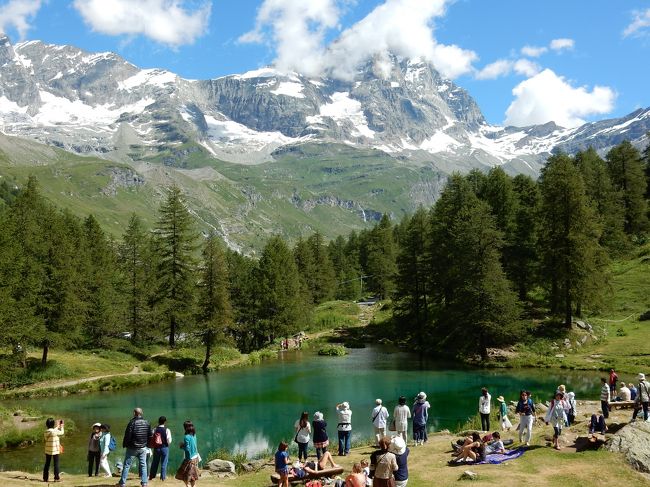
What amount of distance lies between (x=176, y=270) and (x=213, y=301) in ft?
29.6

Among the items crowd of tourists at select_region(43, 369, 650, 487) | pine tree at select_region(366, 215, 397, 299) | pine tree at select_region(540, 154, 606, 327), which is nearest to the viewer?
crowd of tourists at select_region(43, 369, 650, 487)

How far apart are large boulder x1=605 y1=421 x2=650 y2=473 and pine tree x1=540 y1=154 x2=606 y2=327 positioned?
35123 mm

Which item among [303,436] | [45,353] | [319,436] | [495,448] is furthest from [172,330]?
[495,448]

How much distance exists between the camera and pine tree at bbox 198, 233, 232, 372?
61156 mm

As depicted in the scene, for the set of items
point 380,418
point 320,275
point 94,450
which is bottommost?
point 94,450

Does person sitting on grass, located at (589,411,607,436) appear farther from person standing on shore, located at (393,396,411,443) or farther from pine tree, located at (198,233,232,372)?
pine tree, located at (198,233,232,372)

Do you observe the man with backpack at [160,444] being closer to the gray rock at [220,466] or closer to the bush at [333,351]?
the gray rock at [220,466]

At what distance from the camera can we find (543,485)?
19656mm

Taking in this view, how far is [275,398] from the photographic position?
150ft

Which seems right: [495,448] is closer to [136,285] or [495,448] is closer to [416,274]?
[416,274]

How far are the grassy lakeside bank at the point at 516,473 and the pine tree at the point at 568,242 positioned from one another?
34.7 metres

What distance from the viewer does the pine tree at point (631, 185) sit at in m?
81.7

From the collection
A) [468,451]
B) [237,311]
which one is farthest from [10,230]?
[468,451]

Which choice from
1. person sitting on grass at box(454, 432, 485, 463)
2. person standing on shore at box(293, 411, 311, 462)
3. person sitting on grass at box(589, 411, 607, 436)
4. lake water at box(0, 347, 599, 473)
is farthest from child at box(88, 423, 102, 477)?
person sitting on grass at box(589, 411, 607, 436)
